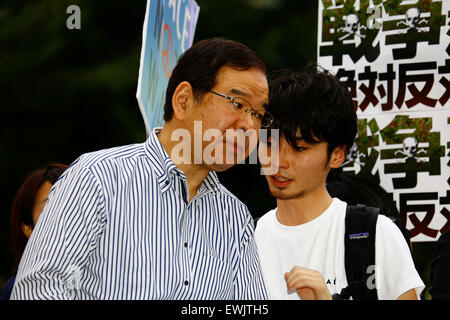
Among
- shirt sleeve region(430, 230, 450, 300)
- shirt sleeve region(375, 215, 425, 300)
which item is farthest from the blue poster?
shirt sleeve region(430, 230, 450, 300)

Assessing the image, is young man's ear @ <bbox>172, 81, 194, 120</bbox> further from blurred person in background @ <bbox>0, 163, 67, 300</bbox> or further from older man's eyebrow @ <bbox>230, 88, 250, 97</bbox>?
blurred person in background @ <bbox>0, 163, 67, 300</bbox>

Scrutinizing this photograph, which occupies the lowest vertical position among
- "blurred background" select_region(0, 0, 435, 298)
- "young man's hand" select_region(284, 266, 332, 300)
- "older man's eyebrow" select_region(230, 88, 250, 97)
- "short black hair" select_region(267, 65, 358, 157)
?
"young man's hand" select_region(284, 266, 332, 300)

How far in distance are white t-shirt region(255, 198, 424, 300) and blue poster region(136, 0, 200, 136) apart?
2.07 feet

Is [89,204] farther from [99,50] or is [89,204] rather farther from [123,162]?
[99,50]

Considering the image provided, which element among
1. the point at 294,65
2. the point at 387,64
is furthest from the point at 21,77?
the point at 387,64

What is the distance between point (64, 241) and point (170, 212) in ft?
1.19

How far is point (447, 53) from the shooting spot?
3.64m

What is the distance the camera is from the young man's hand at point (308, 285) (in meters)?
2.60

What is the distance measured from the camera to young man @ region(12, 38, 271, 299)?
2.35 m

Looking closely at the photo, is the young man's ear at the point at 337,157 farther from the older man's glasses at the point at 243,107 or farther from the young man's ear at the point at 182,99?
the young man's ear at the point at 182,99

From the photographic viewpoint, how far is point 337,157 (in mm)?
3256

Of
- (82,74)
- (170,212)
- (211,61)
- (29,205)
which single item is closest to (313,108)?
(211,61)
